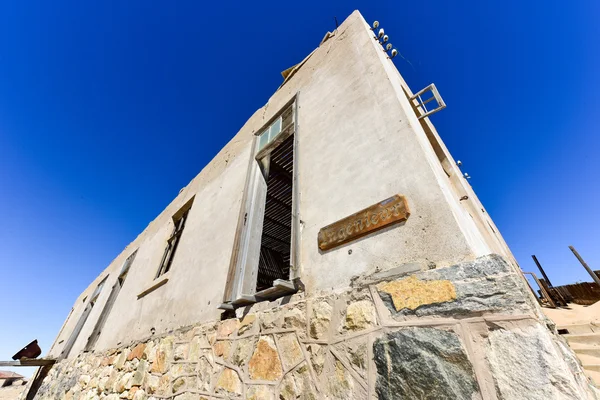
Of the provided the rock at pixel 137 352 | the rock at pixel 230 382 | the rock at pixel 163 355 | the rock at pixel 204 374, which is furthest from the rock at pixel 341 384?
the rock at pixel 137 352

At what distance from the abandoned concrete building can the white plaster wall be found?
0.04ft

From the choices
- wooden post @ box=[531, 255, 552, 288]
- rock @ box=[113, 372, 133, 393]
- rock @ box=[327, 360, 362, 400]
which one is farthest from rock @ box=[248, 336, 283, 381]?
wooden post @ box=[531, 255, 552, 288]

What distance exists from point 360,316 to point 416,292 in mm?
352

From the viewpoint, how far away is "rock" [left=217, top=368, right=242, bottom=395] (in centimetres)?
189

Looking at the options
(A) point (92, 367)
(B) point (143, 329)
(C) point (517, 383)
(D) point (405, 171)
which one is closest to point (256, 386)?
(C) point (517, 383)

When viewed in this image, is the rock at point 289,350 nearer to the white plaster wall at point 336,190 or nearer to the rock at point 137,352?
the white plaster wall at point 336,190

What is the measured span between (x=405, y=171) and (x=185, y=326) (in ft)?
9.57

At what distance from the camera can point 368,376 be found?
126cm

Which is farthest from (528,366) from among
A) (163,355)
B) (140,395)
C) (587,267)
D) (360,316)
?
(587,267)

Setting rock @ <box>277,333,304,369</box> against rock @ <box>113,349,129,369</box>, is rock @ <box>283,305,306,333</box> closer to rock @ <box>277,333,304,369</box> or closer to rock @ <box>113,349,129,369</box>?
rock @ <box>277,333,304,369</box>

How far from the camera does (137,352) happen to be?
349cm

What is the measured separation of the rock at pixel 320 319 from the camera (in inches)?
61.7

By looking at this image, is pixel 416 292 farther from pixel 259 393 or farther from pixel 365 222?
pixel 259 393

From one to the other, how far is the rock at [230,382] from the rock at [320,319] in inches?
31.7
